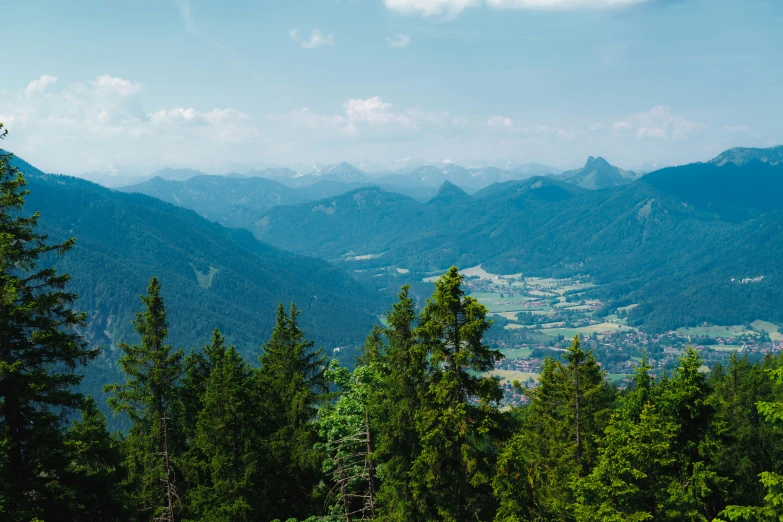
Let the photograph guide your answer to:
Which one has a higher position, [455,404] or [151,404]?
[455,404]

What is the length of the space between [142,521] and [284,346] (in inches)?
489

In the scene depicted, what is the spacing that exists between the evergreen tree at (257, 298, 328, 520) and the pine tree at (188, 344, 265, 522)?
227 cm

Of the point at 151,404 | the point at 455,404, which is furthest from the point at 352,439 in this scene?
the point at 151,404

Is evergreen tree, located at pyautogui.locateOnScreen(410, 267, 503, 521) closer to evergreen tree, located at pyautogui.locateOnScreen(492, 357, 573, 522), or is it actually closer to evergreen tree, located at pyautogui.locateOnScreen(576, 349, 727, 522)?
evergreen tree, located at pyautogui.locateOnScreen(492, 357, 573, 522)

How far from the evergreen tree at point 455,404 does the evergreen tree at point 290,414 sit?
9817 mm

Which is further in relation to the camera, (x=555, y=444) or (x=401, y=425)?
(x=555, y=444)

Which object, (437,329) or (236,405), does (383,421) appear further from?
(236,405)

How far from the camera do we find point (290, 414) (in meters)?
31.6

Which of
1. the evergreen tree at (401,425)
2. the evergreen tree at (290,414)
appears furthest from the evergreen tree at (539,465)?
the evergreen tree at (290,414)

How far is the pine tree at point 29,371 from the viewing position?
51.8ft

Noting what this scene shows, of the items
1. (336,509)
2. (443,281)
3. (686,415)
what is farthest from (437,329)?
(336,509)

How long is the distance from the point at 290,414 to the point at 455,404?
1599cm

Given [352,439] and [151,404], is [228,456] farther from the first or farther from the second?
[352,439]

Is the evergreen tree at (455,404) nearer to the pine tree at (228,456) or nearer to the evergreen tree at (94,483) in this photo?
the evergreen tree at (94,483)
